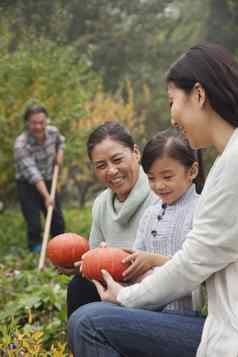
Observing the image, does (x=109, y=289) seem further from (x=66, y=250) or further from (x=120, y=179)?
(x=120, y=179)

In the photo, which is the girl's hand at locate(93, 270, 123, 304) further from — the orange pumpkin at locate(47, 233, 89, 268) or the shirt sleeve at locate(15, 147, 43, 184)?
the shirt sleeve at locate(15, 147, 43, 184)

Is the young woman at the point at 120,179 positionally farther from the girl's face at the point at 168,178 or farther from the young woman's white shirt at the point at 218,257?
the young woman's white shirt at the point at 218,257

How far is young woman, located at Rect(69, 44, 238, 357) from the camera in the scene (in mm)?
2328

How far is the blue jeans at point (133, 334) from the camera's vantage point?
256 centimetres

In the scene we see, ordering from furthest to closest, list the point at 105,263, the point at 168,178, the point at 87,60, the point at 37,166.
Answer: the point at 87,60 → the point at 37,166 → the point at 168,178 → the point at 105,263

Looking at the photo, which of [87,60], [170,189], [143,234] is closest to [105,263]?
[143,234]

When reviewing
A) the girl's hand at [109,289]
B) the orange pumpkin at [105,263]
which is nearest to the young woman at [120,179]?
the orange pumpkin at [105,263]

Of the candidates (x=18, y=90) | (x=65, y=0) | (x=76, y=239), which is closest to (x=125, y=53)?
(x=65, y=0)

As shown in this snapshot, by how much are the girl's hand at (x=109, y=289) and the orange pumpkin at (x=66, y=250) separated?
618 millimetres

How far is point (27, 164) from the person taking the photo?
8109mm

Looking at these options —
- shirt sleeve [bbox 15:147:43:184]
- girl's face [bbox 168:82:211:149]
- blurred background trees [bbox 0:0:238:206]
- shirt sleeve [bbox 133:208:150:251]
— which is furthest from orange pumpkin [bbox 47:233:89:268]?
blurred background trees [bbox 0:0:238:206]

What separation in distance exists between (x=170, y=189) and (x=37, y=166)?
5.43m

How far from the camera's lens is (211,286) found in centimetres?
242

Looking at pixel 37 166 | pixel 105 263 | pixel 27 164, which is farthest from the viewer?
pixel 37 166
